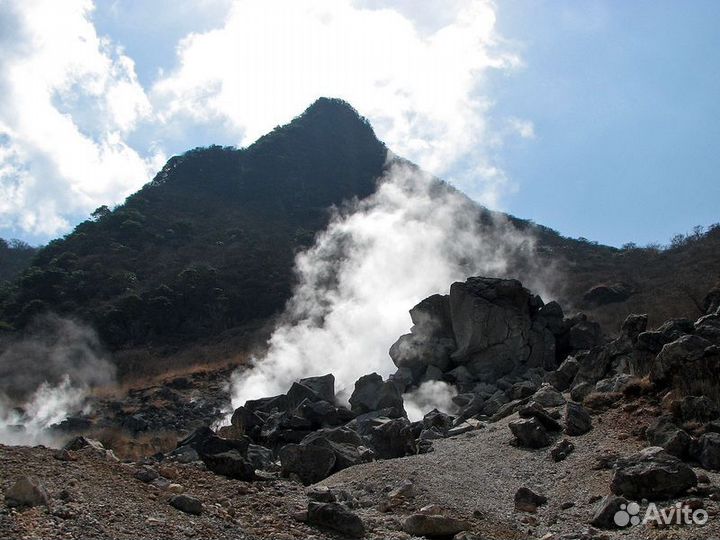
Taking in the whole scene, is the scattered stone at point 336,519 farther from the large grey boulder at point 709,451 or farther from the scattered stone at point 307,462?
the large grey boulder at point 709,451

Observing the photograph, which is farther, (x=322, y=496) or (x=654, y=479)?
(x=322, y=496)

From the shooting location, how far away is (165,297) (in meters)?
49.8

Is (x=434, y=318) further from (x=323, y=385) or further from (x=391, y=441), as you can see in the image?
(x=391, y=441)

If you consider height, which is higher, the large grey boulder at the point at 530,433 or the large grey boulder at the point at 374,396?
the large grey boulder at the point at 374,396

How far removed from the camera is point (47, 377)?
35562 mm

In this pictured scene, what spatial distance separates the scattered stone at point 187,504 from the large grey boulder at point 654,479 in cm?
499

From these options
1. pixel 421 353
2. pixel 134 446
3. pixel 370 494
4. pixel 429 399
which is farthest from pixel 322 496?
pixel 421 353

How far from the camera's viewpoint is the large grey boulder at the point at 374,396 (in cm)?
1912

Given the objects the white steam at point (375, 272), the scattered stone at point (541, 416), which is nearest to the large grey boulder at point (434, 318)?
the white steam at point (375, 272)

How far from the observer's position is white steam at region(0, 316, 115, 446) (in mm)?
27203

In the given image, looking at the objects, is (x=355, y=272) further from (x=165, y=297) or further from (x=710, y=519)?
(x=710, y=519)

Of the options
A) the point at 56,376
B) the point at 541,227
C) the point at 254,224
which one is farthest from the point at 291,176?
the point at 56,376

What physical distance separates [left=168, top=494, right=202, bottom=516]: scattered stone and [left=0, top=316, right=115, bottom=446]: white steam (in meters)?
16.0

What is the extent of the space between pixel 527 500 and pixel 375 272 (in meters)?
34.7
